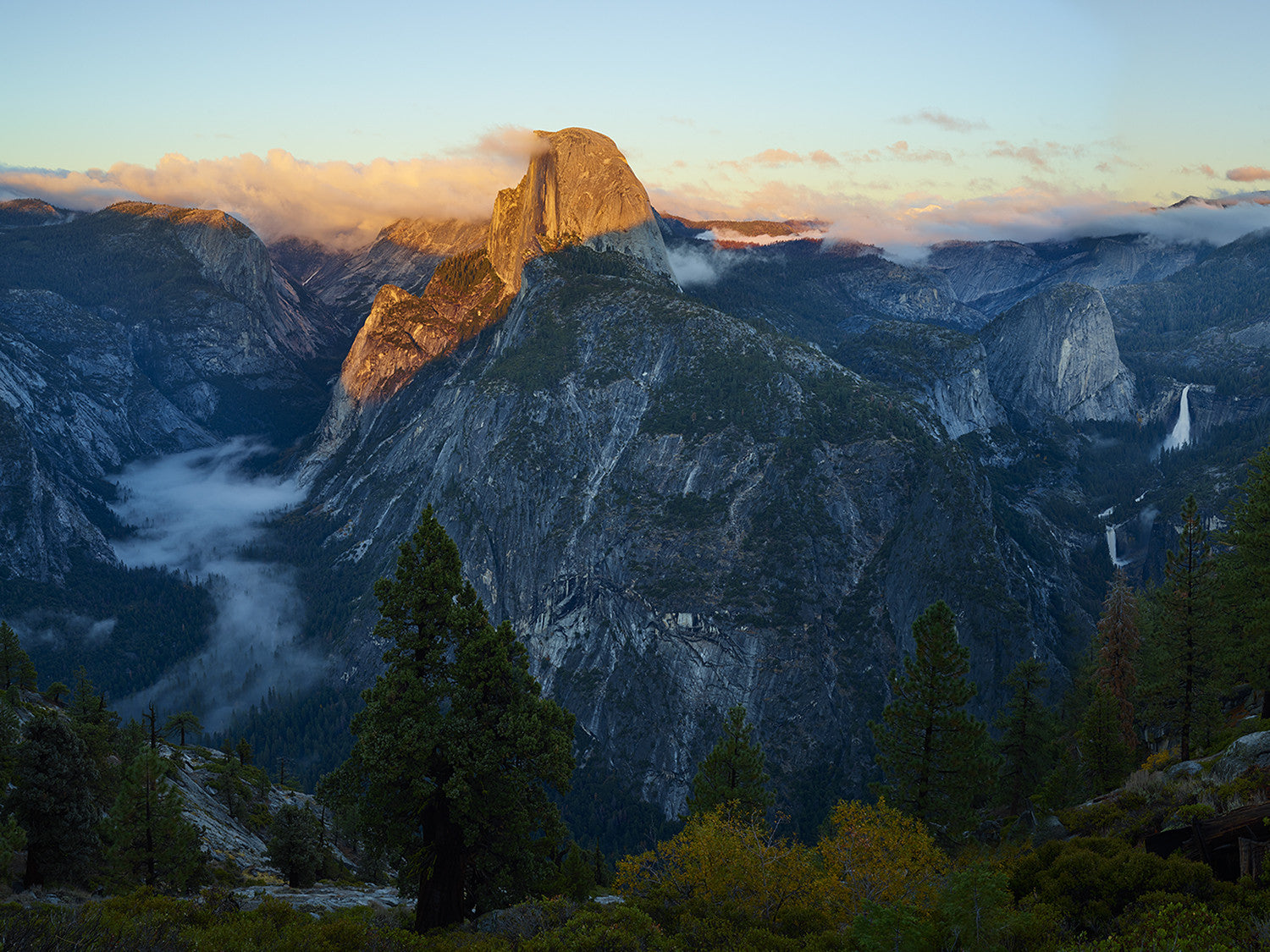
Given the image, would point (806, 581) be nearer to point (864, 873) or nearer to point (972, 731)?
point (972, 731)

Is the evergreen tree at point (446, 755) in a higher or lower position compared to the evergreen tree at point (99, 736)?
higher

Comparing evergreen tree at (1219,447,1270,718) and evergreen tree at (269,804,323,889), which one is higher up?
evergreen tree at (1219,447,1270,718)

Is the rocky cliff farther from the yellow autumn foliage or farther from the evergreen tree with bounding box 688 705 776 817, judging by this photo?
the yellow autumn foliage

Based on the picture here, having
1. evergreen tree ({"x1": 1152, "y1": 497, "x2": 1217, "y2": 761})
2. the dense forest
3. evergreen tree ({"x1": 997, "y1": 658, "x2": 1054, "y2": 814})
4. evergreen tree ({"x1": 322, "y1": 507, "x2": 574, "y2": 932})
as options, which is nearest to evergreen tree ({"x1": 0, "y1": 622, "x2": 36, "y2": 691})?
the dense forest

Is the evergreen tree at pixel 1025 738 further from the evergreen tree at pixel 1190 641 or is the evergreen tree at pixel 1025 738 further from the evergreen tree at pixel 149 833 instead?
the evergreen tree at pixel 149 833

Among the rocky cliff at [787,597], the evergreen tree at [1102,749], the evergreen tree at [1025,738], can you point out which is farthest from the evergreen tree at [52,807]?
the rocky cliff at [787,597]

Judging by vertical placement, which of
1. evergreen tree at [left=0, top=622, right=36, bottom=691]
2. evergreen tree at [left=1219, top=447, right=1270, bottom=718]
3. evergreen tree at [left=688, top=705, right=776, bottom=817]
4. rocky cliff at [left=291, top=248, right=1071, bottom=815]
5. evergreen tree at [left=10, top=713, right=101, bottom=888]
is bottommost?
rocky cliff at [left=291, top=248, right=1071, bottom=815]
